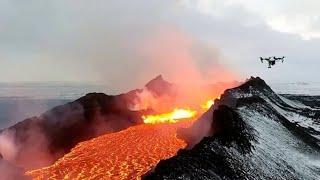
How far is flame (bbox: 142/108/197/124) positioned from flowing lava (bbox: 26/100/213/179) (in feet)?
17.7

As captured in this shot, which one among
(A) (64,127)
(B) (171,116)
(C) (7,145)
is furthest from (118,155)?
(B) (171,116)

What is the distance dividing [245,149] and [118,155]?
74.4ft

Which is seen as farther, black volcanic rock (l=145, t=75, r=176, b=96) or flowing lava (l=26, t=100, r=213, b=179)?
black volcanic rock (l=145, t=75, r=176, b=96)

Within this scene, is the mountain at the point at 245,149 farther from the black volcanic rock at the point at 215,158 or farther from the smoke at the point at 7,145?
the smoke at the point at 7,145

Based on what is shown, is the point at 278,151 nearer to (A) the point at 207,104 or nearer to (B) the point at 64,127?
(B) the point at 64,127

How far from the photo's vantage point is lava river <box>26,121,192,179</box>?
56.5 meters

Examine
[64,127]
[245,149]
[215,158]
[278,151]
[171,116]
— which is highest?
[215,158]

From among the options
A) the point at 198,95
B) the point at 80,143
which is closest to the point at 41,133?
the point at 80,143

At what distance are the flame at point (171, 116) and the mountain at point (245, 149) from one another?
23.7 m

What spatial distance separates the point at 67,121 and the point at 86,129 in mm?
3919

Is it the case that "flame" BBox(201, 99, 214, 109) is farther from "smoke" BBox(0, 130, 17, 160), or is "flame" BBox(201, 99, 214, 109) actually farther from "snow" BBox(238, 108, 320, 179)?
"smoke" BBox(0, 130, 17, 160)

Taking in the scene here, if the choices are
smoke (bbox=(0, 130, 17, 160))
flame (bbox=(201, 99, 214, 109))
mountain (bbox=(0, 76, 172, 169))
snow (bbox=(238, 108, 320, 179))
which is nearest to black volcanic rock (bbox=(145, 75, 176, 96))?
mountain (bbox=(0, 76, 172, 169))

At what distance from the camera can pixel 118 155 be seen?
70.4 metres

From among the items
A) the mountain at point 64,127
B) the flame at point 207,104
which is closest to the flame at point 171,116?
the mountain at point 64,127
